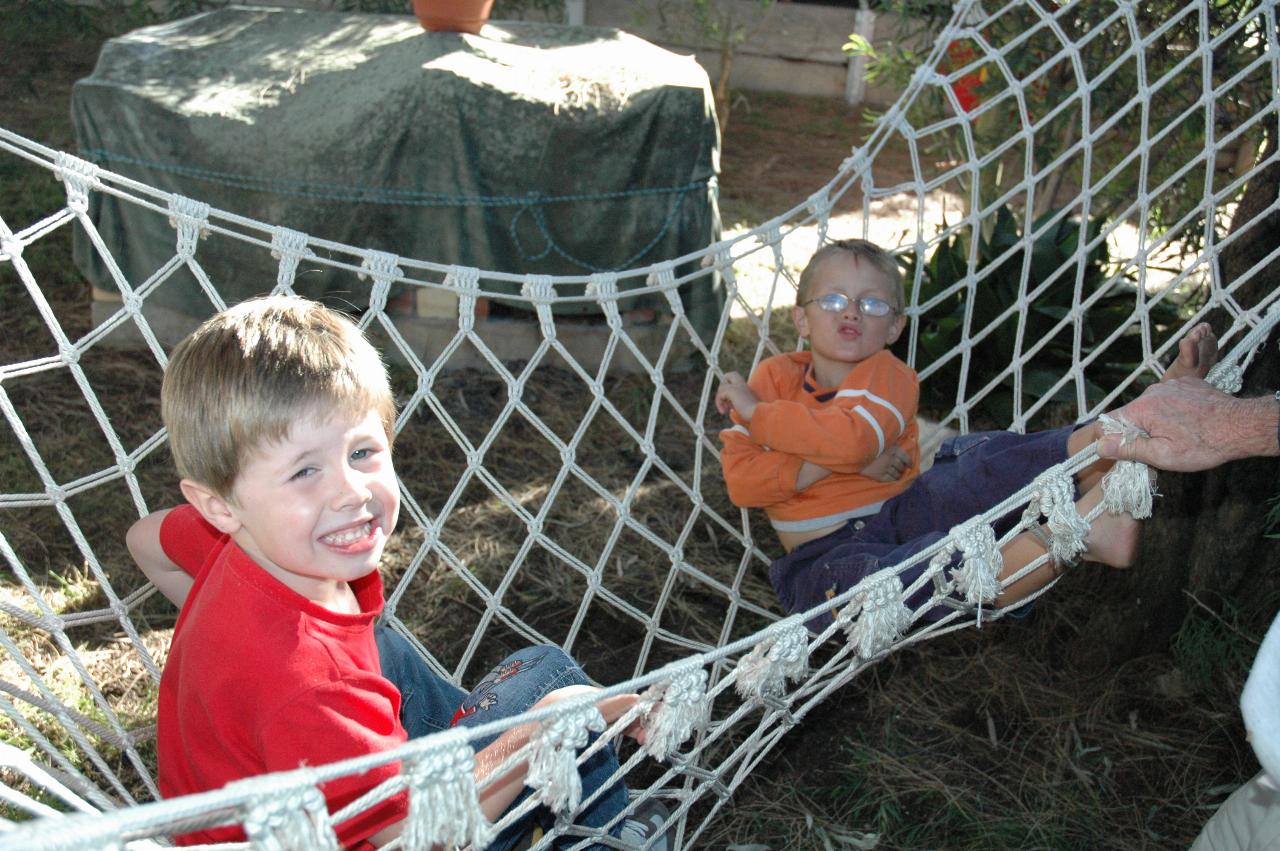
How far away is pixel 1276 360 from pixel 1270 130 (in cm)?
53

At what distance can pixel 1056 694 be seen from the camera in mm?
1812

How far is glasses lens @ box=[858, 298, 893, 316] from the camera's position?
1.74 meters

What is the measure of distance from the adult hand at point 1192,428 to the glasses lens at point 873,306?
502 mm

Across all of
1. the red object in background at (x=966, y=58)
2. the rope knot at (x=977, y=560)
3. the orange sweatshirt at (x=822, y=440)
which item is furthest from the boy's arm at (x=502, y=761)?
the red object in background at (x=966, y=58)

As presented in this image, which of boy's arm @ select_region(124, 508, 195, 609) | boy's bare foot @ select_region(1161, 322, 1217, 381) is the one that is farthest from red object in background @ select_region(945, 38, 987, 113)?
boy's arm @ select_region(124, 508, 195, 609)

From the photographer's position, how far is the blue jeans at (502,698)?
3.97ft

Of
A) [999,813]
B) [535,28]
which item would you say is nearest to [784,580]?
[999,813]

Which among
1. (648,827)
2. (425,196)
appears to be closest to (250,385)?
(648,827)

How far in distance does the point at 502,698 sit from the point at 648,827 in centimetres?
23

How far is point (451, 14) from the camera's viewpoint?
2965mm

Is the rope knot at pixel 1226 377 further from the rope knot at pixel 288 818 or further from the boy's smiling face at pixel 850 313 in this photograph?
the rope knot at pixel 288 818

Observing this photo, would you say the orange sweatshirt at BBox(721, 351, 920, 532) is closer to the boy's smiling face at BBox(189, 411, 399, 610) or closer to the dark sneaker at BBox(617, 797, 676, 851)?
the dark sneaker at BBox(617, 797, 676, 851)

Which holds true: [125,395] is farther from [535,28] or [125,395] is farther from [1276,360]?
[1276,360]

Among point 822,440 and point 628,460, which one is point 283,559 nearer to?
point 822,440
